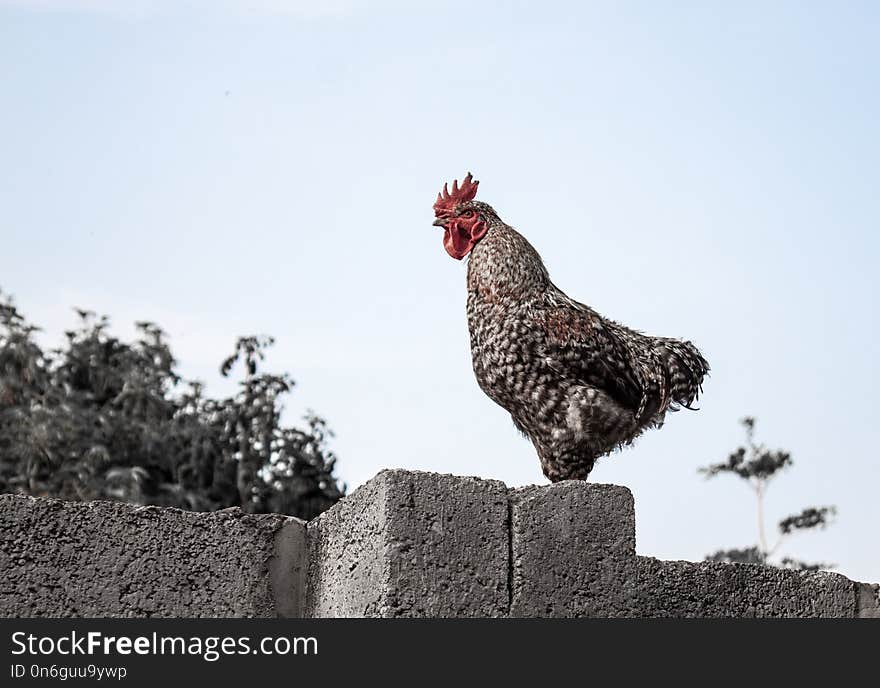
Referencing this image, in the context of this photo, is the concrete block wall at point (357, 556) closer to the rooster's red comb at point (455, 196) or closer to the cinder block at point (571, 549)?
the cinder block at point (571, 549)

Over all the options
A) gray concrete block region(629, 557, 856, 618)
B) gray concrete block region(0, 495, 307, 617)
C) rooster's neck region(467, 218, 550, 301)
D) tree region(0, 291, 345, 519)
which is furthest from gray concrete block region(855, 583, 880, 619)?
tree region(0, 291, 345, 519)

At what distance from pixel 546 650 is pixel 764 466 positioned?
17.1m

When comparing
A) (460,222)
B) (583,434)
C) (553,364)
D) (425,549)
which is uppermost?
(460,222)

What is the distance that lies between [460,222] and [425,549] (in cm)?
180

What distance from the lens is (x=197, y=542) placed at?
435 cm

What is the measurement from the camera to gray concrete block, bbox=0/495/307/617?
4.15 m

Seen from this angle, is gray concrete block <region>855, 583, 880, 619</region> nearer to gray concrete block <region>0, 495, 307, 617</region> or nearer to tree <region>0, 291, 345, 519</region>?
gray concrete block <region>0, 495, 307, 617</region>

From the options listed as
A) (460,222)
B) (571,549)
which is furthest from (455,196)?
(571,549)

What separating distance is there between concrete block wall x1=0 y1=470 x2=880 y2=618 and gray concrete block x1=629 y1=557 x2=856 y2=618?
0.22 ft

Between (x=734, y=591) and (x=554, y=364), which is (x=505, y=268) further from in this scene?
(x=734, y=591)

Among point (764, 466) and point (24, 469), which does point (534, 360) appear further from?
point (764, 466)

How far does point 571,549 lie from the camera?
4.25m

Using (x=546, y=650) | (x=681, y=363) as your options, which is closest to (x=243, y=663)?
(x=546, y=650)

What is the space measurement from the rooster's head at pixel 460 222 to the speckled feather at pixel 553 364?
0.13 meters
